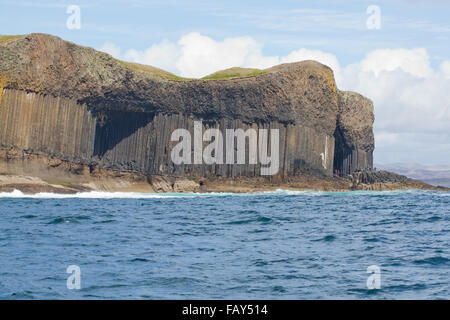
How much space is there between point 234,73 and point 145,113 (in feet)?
56.5

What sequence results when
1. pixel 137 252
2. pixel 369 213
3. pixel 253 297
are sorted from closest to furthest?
pixel 253 297, pixel 137 252, pixel 369 213

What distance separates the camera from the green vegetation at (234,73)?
79188mm

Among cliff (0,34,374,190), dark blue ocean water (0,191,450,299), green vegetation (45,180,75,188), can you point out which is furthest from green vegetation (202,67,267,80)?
dark blue ocean water (0,191,450,299)

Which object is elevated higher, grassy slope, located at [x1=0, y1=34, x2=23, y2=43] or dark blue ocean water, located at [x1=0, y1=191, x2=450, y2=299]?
grassy slope, located at [x1=0, y1=34, x2=23, y2=43]

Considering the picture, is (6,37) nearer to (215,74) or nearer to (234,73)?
(215,74)

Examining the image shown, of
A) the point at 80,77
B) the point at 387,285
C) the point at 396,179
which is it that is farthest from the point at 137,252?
the point at 396,179

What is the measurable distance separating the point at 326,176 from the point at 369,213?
4505cm

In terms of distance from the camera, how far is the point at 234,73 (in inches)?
3287

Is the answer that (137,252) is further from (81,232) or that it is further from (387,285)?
(387,285)

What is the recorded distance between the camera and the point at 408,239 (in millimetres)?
23891

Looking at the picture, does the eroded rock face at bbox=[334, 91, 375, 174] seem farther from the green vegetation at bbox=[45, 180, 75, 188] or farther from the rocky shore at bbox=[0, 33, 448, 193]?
the green vegetation at bbox=[45, 180, 75, 188]

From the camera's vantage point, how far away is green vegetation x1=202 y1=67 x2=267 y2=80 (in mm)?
79188

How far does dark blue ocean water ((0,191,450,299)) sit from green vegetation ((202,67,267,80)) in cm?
4934

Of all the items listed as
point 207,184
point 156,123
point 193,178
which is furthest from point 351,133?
point 156,123
